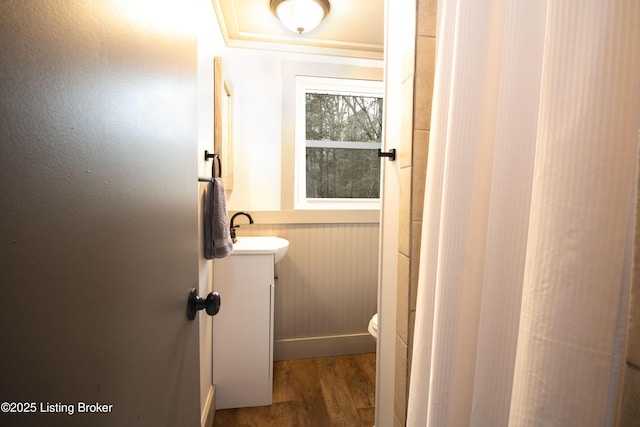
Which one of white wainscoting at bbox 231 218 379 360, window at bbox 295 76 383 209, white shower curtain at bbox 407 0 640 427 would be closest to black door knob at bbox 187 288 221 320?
white shower curtain at bbox 407 0 640 427

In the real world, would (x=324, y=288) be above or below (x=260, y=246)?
below

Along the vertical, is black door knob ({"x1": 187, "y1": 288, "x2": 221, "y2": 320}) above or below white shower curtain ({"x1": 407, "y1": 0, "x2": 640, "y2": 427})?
below

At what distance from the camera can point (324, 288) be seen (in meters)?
2.21

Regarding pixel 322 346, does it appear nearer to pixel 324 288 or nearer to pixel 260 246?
pixel 324 288

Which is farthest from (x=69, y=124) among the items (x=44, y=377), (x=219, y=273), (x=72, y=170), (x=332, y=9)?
(x=332, y=9)

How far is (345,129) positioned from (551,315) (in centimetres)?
210

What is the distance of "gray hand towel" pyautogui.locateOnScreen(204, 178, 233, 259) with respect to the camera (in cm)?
134

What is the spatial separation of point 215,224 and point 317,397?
1.26 m

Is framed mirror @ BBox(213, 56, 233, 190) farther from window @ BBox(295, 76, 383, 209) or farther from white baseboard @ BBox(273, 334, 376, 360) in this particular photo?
white baseboard @ BBox(273, 334, 376, 360)

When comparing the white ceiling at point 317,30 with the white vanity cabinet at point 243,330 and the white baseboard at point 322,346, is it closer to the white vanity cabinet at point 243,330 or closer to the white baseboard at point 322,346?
the white vanity cabinet at point 243,330

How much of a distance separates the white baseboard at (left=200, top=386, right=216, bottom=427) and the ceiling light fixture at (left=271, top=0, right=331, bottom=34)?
212cm

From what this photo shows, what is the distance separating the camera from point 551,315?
0.36 m

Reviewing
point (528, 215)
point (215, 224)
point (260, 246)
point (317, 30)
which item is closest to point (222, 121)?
point (215, 224)

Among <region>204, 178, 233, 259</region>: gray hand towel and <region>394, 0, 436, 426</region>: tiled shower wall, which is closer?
<region>394, 0, 436, 426</region>: tiled shower wall
